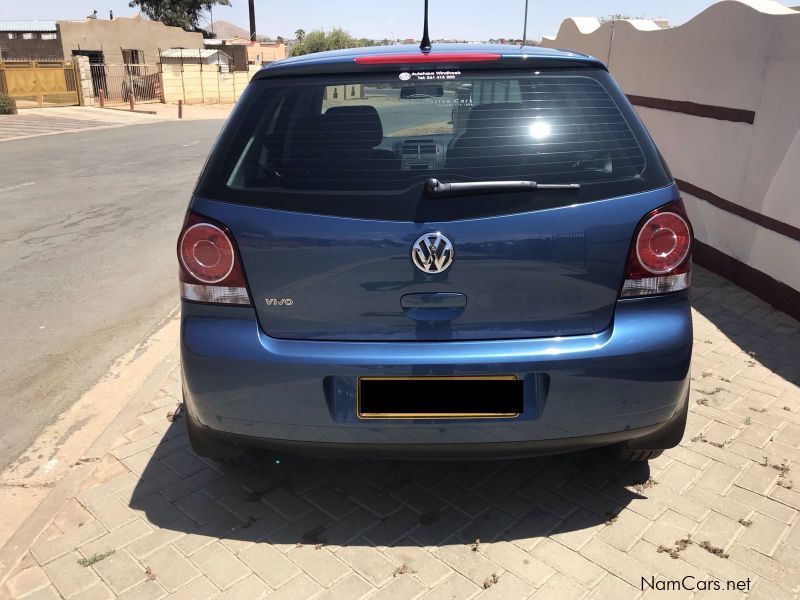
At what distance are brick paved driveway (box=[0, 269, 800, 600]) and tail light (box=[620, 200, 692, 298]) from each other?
0.99m

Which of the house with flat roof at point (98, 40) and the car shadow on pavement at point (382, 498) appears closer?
the car shadow on pavement at point (382, 498)

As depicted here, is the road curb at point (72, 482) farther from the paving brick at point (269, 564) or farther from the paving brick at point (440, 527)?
the paving brick at point (440, 527)

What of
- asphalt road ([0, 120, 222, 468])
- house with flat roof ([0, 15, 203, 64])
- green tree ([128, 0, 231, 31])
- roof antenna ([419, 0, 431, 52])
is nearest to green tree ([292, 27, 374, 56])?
green tree ([128, 0, 231, 31])

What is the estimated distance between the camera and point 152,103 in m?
37.3

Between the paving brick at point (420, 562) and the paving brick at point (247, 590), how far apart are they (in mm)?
475

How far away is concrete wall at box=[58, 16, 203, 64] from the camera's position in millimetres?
40688

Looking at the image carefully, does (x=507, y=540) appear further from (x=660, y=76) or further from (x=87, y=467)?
(x=660, y=76)

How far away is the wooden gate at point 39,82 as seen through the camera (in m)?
30.0

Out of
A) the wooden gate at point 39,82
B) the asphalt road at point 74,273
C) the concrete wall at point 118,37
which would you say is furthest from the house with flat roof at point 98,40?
the asphalt road at point 74,273

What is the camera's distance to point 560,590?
7.89ft

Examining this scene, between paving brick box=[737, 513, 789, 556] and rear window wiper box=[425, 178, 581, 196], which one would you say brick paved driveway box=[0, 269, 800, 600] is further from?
rear window wiper box=[425, 178, 581, 196]

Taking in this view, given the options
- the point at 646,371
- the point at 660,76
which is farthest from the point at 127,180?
the point at 646,371

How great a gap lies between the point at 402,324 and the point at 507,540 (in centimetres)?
98

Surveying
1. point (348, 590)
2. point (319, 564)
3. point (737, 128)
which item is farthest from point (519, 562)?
point (737, 128)
